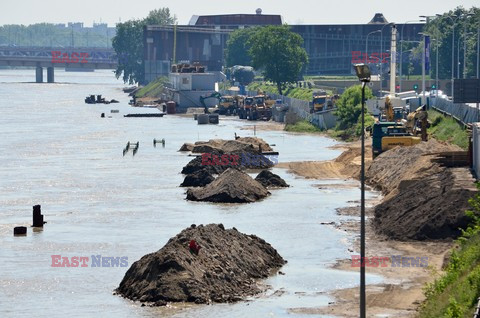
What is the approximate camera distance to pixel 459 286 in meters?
40.0

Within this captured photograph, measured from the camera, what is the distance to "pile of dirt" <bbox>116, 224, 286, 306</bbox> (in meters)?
45.4

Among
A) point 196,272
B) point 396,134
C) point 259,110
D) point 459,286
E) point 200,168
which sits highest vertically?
point 396,134

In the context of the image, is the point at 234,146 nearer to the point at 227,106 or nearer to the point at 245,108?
the point at 245,108

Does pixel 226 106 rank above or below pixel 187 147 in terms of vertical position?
above

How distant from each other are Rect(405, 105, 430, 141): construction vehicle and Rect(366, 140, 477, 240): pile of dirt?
63.7ft

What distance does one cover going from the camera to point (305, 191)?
8206cm

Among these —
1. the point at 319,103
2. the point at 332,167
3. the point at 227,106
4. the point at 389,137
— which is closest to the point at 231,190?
the point at 389,137

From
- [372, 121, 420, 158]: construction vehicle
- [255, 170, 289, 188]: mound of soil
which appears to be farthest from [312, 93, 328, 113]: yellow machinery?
[255, 170, 289, 188]: mound of soil

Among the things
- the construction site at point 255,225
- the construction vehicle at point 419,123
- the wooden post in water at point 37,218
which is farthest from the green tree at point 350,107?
the wooden post in water at point 37,218

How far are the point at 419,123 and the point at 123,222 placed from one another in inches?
1663

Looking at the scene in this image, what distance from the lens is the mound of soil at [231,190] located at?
75.8 m

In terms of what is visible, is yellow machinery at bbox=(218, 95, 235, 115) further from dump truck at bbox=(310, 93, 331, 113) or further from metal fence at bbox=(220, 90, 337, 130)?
dump truck at bbox=(310, 93, 331, 113)

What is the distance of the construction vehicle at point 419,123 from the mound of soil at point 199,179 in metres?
20.6

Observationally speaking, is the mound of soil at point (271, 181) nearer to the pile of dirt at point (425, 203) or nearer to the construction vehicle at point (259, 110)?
the pile of dirt at point (425, 203)
